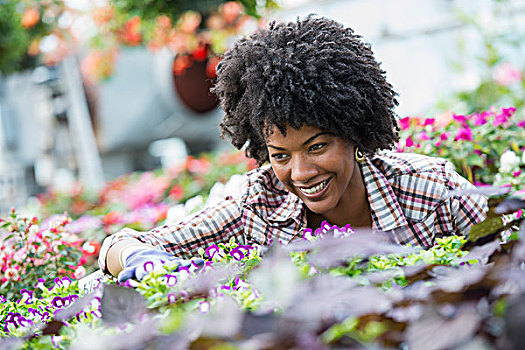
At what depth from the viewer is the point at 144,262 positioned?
4.62 feet

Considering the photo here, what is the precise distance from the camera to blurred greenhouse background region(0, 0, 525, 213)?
4812 mm

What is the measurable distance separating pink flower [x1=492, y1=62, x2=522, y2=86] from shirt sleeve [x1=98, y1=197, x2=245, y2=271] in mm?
4375

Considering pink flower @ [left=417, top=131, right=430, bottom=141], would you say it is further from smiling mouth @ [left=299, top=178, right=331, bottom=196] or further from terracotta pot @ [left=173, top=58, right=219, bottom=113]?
terracotta pot @ [left=173, top=58, right=219, bottom=113]

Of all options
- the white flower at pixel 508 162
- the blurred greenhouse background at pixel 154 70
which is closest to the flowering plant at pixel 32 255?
the white flower at pixel 508 162

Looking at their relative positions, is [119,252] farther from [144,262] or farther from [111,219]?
[111,219]

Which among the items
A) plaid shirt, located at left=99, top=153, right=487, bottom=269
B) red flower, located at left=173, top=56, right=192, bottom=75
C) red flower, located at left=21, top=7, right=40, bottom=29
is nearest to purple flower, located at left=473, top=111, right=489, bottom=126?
plaid shirt, located at left=99, top=153, right=487, bottom=269

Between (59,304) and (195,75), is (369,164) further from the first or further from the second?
(195,75)

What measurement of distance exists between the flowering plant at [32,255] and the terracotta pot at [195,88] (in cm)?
305

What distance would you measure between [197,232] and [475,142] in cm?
137

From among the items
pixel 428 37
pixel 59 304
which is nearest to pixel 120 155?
pixel 428 37

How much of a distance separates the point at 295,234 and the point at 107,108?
6492 mm

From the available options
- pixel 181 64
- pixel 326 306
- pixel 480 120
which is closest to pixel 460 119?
pixel 480 120

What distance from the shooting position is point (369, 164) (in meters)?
1.94

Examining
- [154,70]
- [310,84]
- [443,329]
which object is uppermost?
[154,70]
